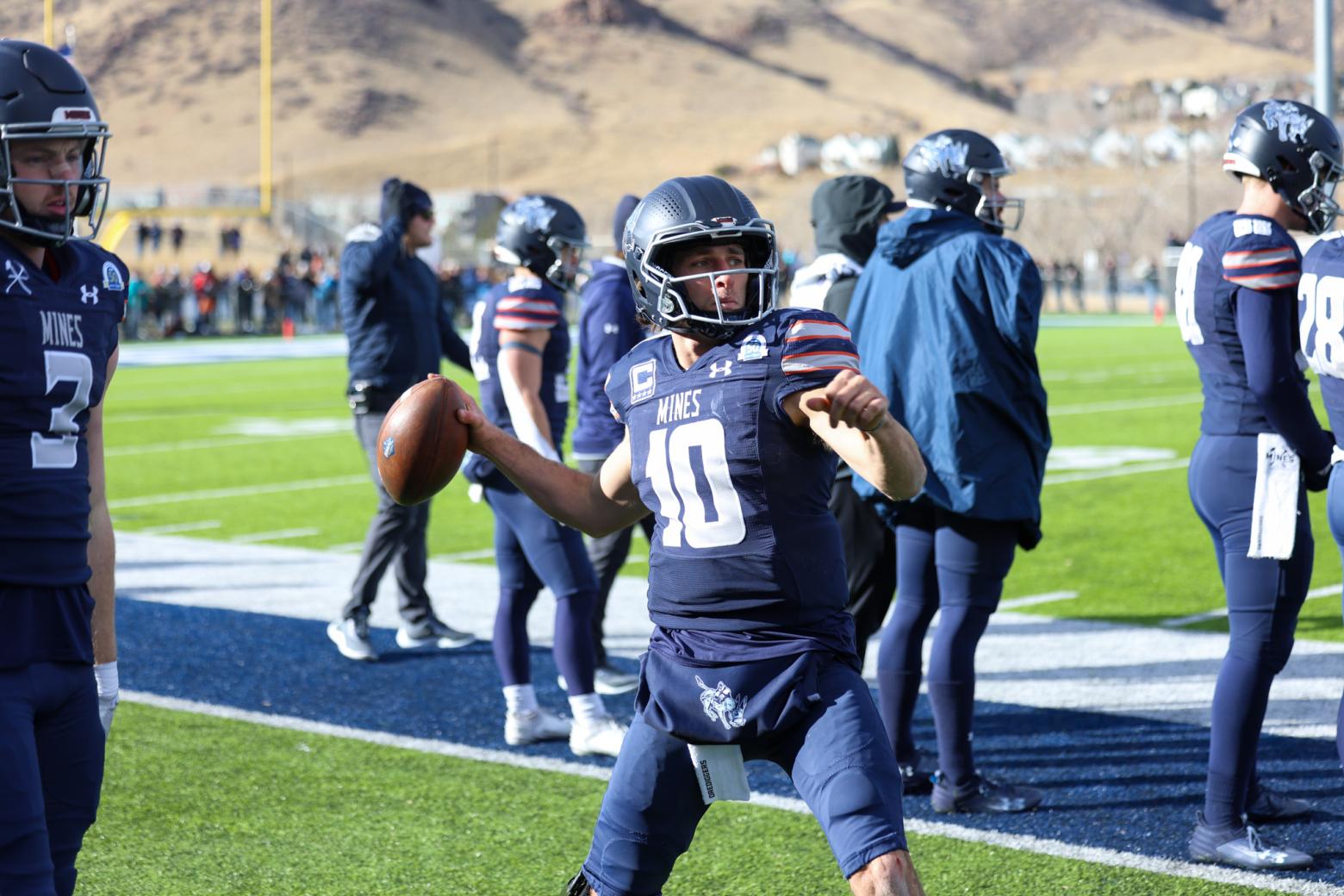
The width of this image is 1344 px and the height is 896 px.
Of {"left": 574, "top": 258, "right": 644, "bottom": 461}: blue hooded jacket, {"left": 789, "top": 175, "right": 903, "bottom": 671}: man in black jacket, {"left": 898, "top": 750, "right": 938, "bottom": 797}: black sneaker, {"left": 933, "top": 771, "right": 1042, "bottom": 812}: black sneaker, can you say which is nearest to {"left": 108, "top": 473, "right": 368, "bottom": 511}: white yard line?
{"left": 574, "top": 258, "right": 644, "bottom": 461}: blue hooded jacket

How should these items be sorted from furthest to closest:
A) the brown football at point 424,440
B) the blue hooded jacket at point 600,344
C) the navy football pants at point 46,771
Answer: the blue hooded jacket at point 600,344, the brown football at point 424,440, the navy football pants at point 46,771

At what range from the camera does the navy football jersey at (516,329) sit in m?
6.13

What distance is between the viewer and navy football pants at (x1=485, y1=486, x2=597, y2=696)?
Result: 601 cm

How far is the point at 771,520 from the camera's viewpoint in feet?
11.2

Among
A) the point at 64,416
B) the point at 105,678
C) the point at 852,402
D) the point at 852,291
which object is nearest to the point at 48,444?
the point at 64,416

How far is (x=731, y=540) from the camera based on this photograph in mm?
3412

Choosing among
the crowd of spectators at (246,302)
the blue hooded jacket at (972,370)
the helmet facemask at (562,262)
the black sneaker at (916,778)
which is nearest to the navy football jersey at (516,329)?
the helmet facemask at (562,262)

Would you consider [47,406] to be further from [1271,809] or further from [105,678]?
[1271,809]

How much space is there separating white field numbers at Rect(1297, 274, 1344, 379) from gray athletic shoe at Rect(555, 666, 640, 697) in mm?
3332

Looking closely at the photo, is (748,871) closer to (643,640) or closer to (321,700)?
(321,700)

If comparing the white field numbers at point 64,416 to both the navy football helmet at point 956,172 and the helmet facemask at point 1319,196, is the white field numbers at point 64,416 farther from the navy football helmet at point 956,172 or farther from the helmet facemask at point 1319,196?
the helmet facemask at point 1319,196

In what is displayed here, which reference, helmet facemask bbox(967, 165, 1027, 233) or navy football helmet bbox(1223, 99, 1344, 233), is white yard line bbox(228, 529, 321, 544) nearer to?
helmet facemask bbox(967, 165, 1027, 233)

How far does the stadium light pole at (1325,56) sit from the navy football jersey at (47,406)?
10.6 m

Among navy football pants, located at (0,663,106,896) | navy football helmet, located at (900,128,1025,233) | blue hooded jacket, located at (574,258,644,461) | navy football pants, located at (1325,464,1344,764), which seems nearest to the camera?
navy football pants, located at (0,663,106,896)
